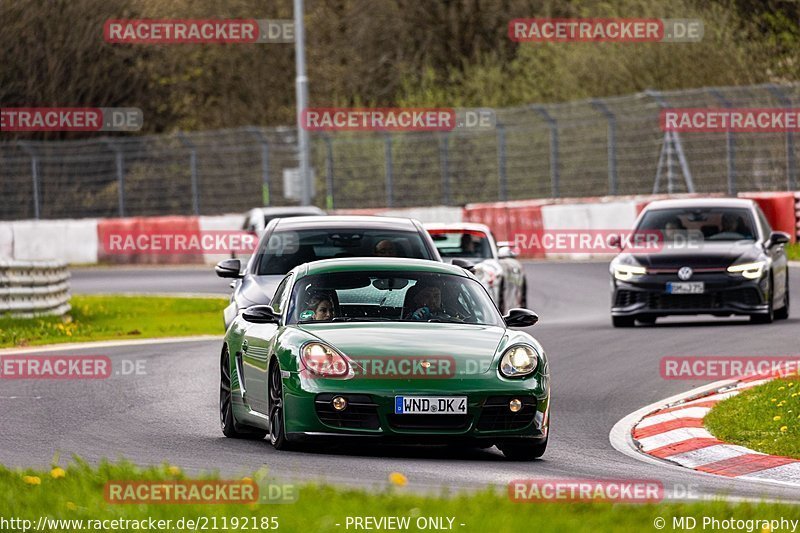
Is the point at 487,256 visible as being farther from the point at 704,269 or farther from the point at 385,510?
the point at 385,510

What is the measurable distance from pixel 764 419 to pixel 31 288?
1339 cm

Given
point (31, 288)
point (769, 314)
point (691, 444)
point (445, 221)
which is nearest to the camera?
point (691, 444)

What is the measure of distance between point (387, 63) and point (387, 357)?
48.1 metres

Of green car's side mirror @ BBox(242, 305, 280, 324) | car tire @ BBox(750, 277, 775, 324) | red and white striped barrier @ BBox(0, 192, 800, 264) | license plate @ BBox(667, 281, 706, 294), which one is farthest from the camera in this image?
red and white striped barrier @ BBox(0, 192, 800, 264)

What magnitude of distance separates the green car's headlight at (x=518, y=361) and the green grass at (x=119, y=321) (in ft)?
36.6

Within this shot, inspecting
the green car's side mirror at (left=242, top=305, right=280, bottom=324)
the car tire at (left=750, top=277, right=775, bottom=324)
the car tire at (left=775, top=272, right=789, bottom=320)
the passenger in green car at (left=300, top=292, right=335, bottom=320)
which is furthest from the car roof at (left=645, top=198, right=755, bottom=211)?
the green car's side mirror at (left=242, top=305, right=280, bottom=324)

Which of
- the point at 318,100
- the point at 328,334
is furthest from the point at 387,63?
the point at 328,334

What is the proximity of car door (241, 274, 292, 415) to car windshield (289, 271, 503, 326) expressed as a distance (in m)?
0.20

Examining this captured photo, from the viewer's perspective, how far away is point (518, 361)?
34.5 feet

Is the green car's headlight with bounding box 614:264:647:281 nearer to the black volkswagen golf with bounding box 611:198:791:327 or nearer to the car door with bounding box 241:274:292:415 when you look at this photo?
the black volkswagen golf with bounding box 611:198:791:327

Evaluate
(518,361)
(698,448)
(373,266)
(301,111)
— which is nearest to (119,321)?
→ (373,266)

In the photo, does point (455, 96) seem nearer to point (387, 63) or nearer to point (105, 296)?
→ point (387, 63)

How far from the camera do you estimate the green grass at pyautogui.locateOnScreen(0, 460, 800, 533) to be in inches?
272

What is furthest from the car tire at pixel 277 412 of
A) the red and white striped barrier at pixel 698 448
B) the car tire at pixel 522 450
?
the red and white striped barrier at pixel 698 448
